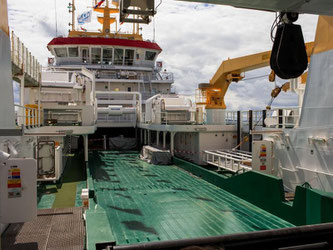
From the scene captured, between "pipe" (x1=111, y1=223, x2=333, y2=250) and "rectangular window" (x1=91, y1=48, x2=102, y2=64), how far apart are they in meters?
24.9

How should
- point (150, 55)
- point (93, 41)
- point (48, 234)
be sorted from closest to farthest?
1. point (48, 234)
2. point (93, 41)
3. point (150, 55)

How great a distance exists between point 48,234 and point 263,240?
155 inches

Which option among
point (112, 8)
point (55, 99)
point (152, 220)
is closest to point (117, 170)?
point (55, 99)

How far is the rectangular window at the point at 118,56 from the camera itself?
25.9 meters

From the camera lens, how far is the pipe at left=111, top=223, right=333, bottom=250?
2338mm

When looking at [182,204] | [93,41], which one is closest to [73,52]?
[93,41]

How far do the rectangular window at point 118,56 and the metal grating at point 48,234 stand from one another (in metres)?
21.1

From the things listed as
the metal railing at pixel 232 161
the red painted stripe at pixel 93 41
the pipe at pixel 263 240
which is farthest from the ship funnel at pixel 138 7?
the red painted stripe at pixel 93 41

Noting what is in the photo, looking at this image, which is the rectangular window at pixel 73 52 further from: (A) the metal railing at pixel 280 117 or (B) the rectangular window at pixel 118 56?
(A) the metal railing at pixel 280 117

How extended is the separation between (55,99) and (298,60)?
14042mm

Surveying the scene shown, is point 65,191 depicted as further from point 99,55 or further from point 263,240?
point 99,55

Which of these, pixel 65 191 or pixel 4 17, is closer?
pixel 4 17

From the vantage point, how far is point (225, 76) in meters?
14.5

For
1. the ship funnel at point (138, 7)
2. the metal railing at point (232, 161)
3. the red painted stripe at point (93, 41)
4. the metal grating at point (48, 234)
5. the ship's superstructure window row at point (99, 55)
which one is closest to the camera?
the ship funnel at point (138, 7)
